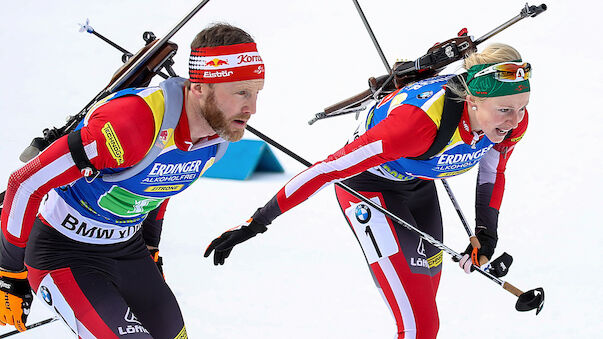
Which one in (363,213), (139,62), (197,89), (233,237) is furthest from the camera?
(363,213)

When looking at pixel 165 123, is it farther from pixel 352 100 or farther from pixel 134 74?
pixel 352 100

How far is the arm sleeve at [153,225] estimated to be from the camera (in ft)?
8.98

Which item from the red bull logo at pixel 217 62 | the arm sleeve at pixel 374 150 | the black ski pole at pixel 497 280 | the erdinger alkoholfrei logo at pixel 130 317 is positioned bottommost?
the black ski pole at pixel 497 280

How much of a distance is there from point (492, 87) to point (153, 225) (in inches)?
52.8

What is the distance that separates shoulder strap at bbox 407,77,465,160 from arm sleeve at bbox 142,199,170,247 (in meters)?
1.03

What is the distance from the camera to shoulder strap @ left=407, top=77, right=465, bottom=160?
247cm

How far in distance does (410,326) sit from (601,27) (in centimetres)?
615

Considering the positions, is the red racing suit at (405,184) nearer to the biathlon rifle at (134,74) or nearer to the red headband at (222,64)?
the red headband at (222,64)

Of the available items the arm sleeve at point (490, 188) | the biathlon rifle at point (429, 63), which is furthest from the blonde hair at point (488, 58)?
the arm sleeve at point (490, 188)

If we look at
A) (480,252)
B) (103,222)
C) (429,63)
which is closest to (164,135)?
(103,222)

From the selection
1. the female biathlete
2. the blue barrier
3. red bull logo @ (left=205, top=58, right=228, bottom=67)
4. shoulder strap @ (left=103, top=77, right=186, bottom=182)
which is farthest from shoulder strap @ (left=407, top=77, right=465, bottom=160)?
the blue barrier

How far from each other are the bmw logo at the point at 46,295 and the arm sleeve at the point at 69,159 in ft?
0.74

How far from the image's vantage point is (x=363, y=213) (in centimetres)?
284

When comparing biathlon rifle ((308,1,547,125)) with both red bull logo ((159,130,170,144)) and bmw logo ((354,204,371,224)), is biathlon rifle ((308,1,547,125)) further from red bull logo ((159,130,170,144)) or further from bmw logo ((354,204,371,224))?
red bull logo ((159,130,170,144))
